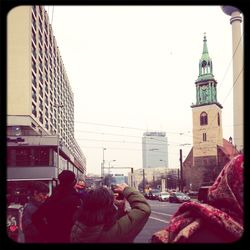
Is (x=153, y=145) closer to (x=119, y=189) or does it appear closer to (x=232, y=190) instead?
(x=119, y=189)

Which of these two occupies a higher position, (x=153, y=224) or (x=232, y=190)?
(x=232, y=190)

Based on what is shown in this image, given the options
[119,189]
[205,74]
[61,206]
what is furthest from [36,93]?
[119,189]

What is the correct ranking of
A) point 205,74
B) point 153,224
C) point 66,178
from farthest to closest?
point 153,224 → point 205,74 → point 66,178

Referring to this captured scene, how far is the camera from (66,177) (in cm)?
354

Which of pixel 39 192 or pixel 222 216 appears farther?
pixel 39 192

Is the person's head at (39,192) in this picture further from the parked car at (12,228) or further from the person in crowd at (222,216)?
the person in crowd at (222,216)

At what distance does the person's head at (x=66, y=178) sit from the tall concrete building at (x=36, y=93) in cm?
45

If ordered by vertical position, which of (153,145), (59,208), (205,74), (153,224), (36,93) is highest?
(36,93)

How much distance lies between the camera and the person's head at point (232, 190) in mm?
1663

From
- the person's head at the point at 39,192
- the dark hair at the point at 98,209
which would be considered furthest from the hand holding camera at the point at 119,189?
the person's head at the point at 39,192

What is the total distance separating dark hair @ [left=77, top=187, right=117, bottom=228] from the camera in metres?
2.40

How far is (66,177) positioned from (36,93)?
35429mm
